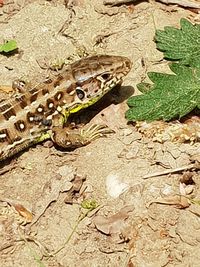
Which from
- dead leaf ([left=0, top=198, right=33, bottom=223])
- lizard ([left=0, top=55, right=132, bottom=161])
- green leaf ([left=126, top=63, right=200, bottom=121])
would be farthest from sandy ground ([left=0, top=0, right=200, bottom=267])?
green leaf ([left=126, top=63, right=200, bottom=121])

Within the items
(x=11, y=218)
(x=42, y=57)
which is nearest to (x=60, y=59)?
(x=42, y=57)

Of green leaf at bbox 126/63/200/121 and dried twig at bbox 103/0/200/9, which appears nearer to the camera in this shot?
green leaf at bbox 126/63/200/121

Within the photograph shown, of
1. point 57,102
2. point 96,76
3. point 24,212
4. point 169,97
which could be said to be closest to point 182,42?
point 169,97

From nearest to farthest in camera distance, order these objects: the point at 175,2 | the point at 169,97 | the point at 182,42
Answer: the point at 169,97 → the point at 182,42 → the point at 175,2

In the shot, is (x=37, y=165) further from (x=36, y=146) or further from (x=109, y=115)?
(x=109, y=115)

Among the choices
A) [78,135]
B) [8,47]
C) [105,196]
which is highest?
[8,47]

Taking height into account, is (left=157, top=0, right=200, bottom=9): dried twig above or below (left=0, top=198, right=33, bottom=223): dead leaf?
above

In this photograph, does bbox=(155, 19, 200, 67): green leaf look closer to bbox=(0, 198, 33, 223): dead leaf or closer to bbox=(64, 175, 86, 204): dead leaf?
bbox=(64, 175, 86, 204): dead leaf

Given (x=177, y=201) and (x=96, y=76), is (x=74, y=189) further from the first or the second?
(x=96, y=76)
